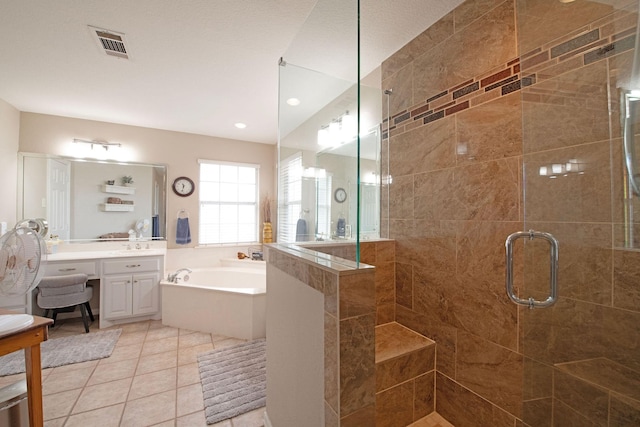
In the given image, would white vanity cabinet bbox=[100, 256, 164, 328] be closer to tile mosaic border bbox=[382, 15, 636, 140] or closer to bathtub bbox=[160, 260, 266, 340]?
bathtub bbox=[160, 260, 266, 340]

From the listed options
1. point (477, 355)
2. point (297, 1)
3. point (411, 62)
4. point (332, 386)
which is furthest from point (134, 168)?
point (477, 355)

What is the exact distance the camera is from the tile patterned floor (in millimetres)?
1715

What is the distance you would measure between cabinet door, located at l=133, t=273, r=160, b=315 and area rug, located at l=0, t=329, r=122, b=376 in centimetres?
34

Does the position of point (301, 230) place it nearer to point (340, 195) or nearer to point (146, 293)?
point (340, 195)

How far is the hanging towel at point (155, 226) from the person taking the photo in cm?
390

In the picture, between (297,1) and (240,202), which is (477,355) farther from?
(240,202)

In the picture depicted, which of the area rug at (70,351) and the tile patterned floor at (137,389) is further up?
the area rug at (70,351)

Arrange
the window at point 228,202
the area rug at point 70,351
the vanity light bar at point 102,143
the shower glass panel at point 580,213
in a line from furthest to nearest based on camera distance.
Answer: the window at point 228,202, the vanity light bar at point 102,143, the area rug at point 70,351, the shower glass panel at point 580,213

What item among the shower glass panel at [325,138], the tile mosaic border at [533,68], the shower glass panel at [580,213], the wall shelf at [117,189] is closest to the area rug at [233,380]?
the shower glass panel at [325,138]

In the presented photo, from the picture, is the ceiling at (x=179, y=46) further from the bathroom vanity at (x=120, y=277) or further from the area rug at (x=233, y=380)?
the area rug at (x=233, y=380)

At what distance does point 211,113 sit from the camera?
3361 mm

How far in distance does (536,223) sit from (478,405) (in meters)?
1.02

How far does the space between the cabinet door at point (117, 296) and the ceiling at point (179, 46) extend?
2056 mm

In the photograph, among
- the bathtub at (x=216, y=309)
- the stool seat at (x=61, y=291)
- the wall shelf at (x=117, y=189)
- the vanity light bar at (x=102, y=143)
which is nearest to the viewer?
the stool seat at (x=61, y=291)
